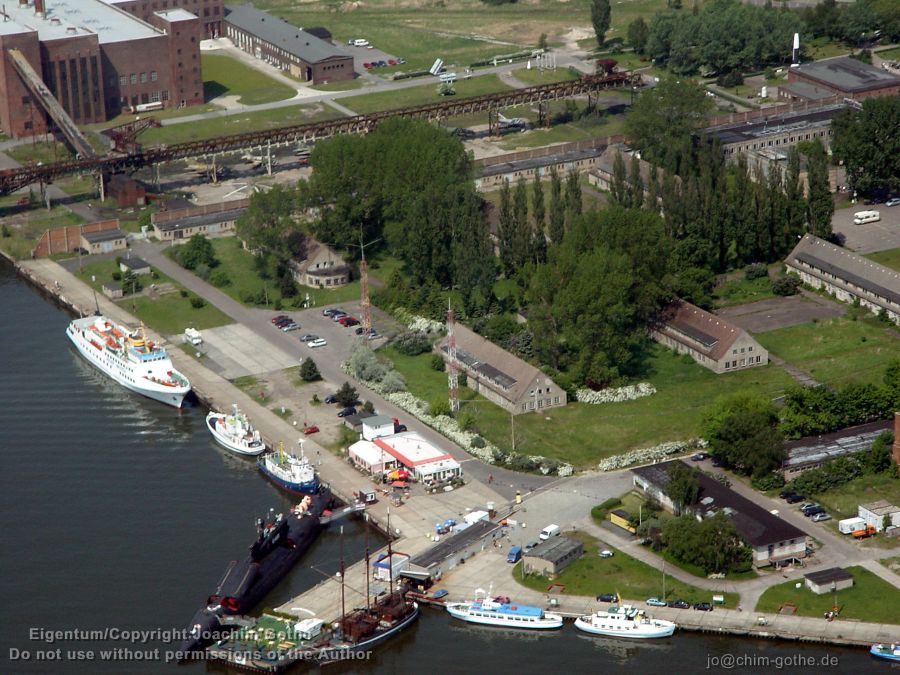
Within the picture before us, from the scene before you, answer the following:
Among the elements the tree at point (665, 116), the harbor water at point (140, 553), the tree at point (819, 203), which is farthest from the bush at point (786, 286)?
the harbor water at point (140, 553)

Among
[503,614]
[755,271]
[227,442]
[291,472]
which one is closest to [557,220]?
[755,271]

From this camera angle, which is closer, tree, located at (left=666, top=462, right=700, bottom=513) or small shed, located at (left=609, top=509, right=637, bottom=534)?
small shed, located at (left=609, top=509, right=637, bottom=534)

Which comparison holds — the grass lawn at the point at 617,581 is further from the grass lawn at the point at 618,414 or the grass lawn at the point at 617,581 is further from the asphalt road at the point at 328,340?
the grass lawn at the point at 618,414

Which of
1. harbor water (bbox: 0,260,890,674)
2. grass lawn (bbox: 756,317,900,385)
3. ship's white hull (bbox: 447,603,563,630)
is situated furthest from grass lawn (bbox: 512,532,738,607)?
grass lawn (bbox: 756,317,900,385)

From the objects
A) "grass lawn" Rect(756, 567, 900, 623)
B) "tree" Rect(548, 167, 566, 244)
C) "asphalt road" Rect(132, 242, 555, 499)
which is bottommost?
"asphalt road" Rect(132, 242, 555, 499)

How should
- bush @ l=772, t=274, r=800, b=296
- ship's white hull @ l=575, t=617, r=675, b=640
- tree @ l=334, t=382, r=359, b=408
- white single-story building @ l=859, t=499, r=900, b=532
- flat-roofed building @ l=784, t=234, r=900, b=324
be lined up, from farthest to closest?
bush @ l=772, t=274, r=800, b=296 < flat-roofed building @ l=784, t=234, r=900, b=324 < tree @ l=334, t=382, r=359, b=408 < white single-story building @ l=859, t=499, r=900, b=532 < ship's white hull @ l=575, t=617, r=675, b=640

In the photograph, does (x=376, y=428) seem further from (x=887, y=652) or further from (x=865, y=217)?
(x=865, y=217)

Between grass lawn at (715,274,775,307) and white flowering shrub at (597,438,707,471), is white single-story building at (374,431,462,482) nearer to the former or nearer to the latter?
white flowering shrub at (597,438,707,471)
